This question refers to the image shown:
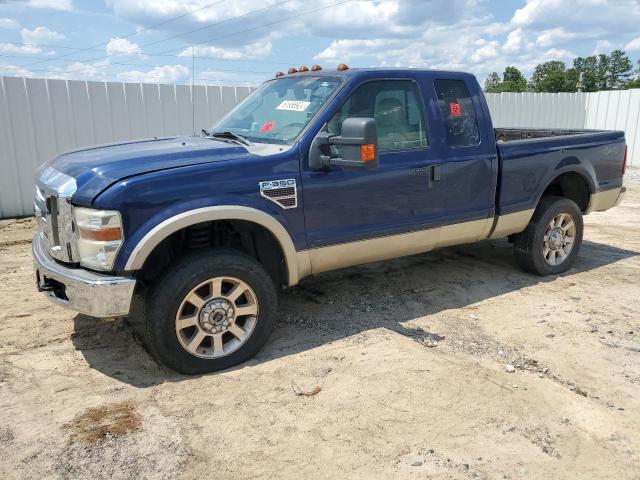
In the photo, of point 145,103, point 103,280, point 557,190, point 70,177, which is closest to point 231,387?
point 103,280

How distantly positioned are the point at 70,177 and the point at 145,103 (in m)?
6.45

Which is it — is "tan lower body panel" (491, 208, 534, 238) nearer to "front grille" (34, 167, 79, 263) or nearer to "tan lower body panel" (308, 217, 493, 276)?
"tan lower body panel" (308, 217, 493, 276)

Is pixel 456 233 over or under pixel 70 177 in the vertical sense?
under

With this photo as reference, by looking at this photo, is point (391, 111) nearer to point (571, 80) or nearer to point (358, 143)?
point (358, 143)

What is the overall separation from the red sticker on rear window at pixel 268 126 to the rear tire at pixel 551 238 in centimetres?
287

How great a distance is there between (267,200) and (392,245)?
1250 mm

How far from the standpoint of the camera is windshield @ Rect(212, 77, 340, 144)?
413cm

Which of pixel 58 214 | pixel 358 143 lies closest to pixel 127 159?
pixel 58 214

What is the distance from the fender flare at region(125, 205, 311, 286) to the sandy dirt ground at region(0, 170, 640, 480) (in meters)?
0.64

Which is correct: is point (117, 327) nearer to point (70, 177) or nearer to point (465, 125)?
point (70, 177)

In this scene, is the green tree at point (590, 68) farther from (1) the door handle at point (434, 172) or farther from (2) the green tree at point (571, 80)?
(1) the door handle at point (434, 172)

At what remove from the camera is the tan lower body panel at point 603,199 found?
19.5 feet

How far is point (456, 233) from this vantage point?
4879mm

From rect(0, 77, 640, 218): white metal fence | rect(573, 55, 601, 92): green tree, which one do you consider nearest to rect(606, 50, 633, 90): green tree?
rect(573, 55, 601, 92): green tree
